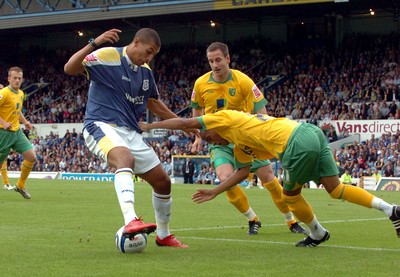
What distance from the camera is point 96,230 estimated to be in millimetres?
10594

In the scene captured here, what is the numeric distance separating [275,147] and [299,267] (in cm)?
144

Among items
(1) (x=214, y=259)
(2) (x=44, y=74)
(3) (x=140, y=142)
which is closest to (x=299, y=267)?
(1) (x=214, y=259)

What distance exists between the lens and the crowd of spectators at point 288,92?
116 feet

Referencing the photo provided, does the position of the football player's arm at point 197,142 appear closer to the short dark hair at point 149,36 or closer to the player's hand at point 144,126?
the player's hand at point 144,126

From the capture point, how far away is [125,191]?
24.6 ft

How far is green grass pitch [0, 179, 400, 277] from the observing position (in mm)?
6629

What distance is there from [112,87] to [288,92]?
33338 millimetres

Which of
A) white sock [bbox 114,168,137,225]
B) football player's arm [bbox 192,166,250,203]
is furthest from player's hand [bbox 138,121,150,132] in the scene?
football player's arm [bbox 192,166,250,203]

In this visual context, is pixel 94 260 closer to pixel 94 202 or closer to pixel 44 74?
pixel 94 202

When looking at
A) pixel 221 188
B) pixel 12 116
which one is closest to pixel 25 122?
pixel 12 116

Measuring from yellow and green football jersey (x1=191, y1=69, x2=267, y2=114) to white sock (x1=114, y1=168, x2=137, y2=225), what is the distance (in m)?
3.20

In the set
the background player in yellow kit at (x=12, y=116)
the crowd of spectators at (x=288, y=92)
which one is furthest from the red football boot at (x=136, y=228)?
the crowd of spectators at (x=288, y=92)

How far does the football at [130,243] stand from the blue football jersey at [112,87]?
4.35ft

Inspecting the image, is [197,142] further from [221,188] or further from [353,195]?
[353,195]
